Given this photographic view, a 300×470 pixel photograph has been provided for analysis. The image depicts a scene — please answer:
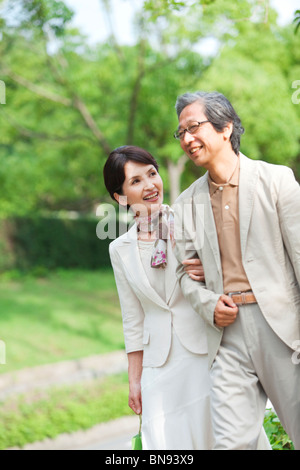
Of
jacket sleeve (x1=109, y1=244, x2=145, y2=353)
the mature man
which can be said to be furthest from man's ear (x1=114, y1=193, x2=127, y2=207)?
the mature man

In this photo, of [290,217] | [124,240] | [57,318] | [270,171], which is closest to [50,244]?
[57,318]

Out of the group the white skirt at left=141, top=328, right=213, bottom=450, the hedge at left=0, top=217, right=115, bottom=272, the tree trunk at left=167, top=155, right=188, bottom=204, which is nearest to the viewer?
the white skirt at left=141, top=328, right=213, bottom=450

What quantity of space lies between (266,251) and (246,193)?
0.26m

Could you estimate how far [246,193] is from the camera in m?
2.70

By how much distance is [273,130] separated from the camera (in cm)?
1360

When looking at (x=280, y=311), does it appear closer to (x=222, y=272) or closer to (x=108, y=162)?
(x=222, y=272)

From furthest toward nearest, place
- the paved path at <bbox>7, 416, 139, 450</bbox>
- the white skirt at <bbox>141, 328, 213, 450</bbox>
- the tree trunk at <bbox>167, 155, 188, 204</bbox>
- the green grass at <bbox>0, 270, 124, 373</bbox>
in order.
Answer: the tree trunk at <bbox>167, 155, 188, 204</bbox>
the green grass at <bbox>0, 270, 124, 373</bbox>
the paved path at <bbox>7, 416, 139, 450</bbox>
the white skirt at <bbox>141, 328, 213, 450</bbox>

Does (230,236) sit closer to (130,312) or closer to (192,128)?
(192,128)

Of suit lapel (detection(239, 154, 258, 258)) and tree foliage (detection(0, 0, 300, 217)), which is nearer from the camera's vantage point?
suit lapel (detection(239, 154, 258, 258))

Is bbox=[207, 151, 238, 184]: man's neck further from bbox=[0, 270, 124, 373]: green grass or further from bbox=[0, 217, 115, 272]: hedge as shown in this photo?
bbox=[0, 217, 115, 272]: hedge

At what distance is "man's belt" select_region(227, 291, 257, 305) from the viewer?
2.67 m
